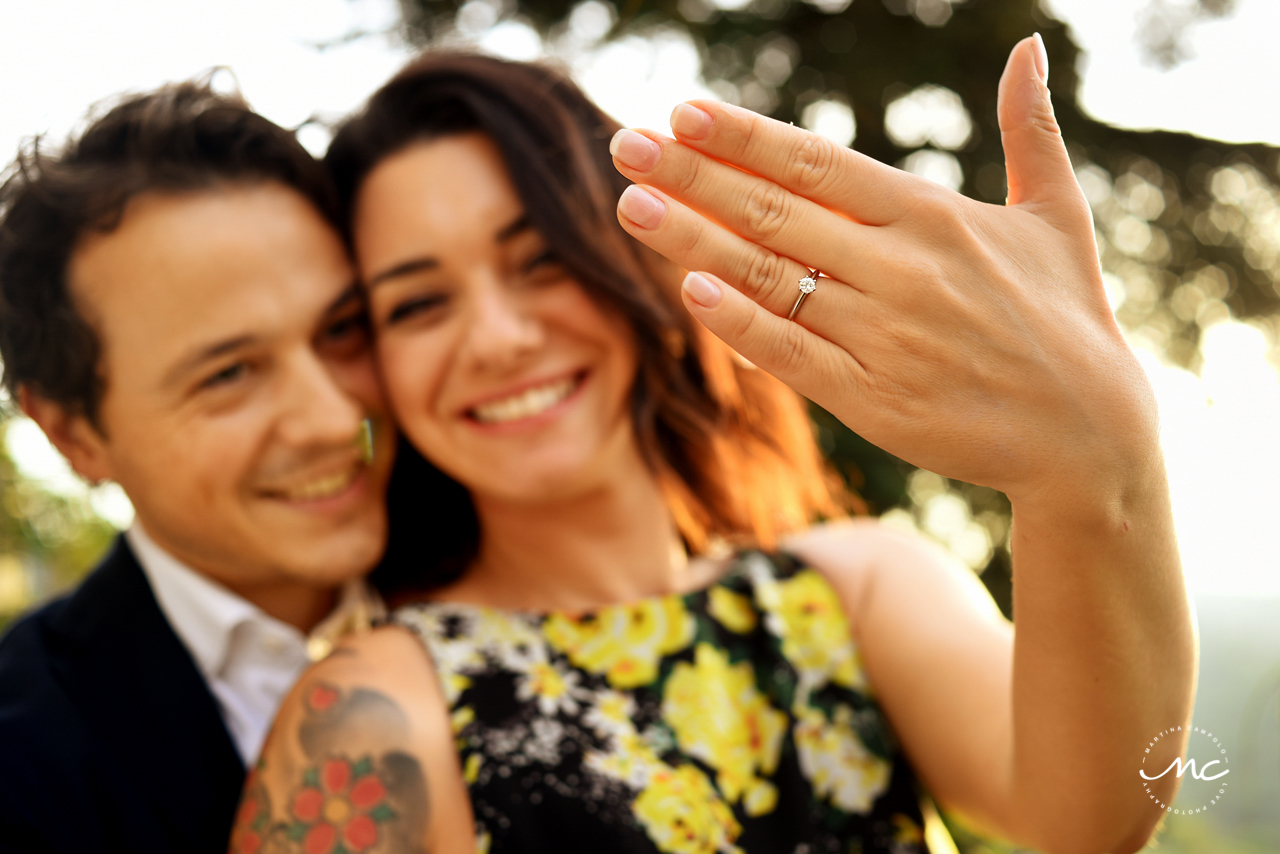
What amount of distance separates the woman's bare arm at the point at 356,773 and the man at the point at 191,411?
0.43 metres

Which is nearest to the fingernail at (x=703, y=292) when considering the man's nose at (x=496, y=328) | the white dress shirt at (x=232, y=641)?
the man's nose at (x=496, y=328)

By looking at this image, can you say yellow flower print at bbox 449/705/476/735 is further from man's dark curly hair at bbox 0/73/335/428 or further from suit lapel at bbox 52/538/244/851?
man's dark curly hair at bbox 0/73/335/428

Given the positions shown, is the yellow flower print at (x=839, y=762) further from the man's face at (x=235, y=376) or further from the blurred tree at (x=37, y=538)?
the blurred tree at (x=37, y=538)

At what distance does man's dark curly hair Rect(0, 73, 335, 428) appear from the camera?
203 cm

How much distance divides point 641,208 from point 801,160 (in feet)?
0.70

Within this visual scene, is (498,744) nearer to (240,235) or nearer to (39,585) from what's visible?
(240,235)

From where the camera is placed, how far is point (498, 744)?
1.62 meters

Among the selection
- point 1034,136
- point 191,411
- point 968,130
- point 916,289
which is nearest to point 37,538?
point 191,411

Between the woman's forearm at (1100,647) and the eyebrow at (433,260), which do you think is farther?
the eyebrow at (433,260)

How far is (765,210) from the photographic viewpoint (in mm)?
1139

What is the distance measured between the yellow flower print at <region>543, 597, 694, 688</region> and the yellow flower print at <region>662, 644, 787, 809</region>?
6cm

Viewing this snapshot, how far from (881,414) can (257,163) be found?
172 cm

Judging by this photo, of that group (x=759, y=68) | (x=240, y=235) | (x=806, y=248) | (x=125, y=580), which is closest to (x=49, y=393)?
(x=125, y=580)

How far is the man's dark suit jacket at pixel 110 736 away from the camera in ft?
5.40
